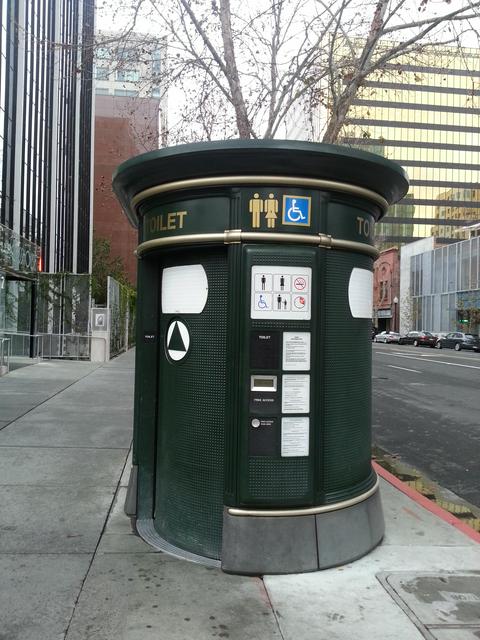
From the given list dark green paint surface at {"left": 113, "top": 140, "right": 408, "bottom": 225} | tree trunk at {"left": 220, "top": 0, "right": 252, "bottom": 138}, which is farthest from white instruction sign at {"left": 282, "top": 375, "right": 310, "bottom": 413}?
tree trunk at {"left": 220, "top": 0, "right": 252, "bottom": 138}

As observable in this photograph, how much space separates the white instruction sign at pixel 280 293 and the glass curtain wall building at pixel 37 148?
9622 mm

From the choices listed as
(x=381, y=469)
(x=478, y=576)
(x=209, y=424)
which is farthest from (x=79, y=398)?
(x=478, y=576)

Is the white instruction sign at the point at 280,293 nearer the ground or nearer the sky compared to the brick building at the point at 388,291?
nearer the ground

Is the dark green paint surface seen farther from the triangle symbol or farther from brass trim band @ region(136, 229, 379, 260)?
the triangle symbol

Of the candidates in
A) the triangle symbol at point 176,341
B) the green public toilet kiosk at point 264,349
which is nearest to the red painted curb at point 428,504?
the green public toilet kiosk at point 264,349

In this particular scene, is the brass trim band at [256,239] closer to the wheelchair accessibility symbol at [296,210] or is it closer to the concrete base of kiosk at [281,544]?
the wheelchair accessibility symbol at [296,210]

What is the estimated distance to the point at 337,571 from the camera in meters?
3.92

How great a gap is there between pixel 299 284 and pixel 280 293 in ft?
0.48

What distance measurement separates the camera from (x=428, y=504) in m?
5.61

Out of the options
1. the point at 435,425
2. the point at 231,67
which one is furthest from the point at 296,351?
the point at 435,425

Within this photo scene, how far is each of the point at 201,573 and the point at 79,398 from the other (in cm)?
834

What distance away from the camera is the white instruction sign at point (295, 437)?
394 cm

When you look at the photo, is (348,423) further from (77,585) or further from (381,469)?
(381,469)

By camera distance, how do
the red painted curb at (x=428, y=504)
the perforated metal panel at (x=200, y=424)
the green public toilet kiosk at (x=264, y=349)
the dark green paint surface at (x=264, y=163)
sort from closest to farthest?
the dark green paint surface at (x=264, y=163), the green public toilet kiosk at (x=264, y=349), the perforated metal panel at (x=200, y=424), the red painted curb at (x=428, y=504)
